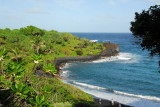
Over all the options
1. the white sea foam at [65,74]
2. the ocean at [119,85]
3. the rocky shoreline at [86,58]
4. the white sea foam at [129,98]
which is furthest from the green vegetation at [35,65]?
the ocean at [119,85]

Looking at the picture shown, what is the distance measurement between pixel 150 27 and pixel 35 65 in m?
7.89

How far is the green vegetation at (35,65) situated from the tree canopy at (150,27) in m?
6.87

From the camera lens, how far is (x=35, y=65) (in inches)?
311

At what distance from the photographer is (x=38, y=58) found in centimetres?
695

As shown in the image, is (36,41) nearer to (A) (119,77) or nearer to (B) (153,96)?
(A) (119,77)

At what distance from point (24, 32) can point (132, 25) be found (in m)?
68.0

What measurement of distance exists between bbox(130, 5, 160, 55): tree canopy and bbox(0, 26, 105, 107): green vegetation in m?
6.87

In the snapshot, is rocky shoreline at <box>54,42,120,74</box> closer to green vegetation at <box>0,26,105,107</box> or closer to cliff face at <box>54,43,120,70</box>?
cliff face at <box>54,43,120,70</box>

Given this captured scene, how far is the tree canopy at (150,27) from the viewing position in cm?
995

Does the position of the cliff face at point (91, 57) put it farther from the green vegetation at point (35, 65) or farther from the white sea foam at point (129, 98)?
the white sea foam at point (129, 98)

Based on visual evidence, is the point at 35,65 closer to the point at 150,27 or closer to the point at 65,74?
the point at 150,27

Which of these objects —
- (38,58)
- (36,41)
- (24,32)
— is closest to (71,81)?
(36,41)

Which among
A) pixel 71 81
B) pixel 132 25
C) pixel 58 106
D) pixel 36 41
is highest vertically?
pixel 132 25

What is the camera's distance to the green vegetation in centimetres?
648
